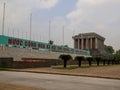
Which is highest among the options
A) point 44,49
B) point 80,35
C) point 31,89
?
point 80,35

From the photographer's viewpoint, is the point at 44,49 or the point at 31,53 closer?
the point at 31,53

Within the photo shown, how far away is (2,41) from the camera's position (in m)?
45.9

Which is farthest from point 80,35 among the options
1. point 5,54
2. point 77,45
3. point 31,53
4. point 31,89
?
point 31,89

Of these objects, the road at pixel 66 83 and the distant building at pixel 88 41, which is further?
the distant building at pixel 88 41

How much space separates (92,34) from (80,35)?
31.0ft

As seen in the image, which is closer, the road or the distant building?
the road

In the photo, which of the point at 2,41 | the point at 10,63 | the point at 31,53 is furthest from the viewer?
the point at 31,53

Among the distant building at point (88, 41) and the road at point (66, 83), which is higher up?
the distant building at point (88, 41)

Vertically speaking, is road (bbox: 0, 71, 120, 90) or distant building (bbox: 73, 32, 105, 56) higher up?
distant building (bbox: 73, 32, 105, 56)

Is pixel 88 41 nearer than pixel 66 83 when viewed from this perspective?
No

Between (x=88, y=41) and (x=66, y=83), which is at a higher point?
(x=88, y=41)

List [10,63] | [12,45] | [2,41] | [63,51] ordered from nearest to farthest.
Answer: [10,63] < [2,41] < [12,45] < [63,51]

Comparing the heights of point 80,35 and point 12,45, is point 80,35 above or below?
above

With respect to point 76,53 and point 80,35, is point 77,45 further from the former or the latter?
point 76,53
